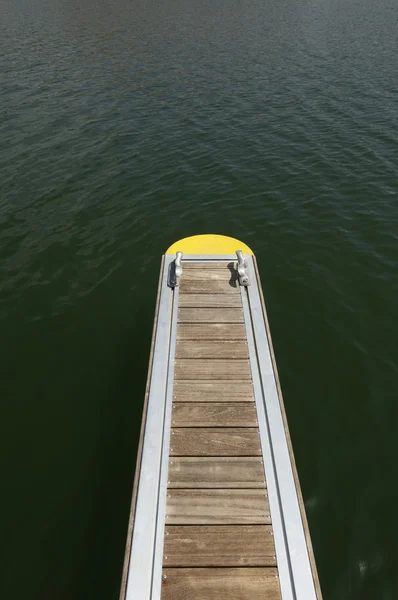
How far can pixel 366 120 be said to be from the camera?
2139cm

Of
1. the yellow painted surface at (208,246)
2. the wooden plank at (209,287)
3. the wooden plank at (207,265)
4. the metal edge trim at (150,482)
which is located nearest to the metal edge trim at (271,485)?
the wooden plank at (209,287)

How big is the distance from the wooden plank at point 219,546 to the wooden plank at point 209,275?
6089 mm

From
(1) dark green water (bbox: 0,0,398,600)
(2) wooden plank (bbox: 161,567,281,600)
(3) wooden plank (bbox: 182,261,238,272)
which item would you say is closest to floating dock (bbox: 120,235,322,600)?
(2) wooden plank (bbox: 161,567,281,600)

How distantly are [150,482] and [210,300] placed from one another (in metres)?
4.78

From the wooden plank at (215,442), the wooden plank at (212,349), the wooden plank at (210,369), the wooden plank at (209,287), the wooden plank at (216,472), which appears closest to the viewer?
the wooden plank at (216,472)

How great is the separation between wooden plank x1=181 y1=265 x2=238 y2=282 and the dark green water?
75.7 inches

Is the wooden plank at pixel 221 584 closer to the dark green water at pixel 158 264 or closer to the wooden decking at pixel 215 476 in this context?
the wooden decking at pixel 215 476

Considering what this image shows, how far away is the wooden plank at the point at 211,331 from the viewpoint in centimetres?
873

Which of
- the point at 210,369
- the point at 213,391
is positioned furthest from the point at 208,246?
the point at 213,391

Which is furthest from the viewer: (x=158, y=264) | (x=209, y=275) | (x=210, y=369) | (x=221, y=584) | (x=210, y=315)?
(x=158, y=264)

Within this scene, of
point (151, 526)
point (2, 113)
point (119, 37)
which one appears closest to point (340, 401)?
point (151, 526)

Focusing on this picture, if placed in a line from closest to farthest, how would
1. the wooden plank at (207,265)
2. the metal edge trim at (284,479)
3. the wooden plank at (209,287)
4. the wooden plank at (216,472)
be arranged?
the metal edge trim at (284,479)
the wooden plank at (216,472)
the wooden plank at (209,287)
the wooden plank at (207,265)

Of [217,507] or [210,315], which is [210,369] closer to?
[210,315]

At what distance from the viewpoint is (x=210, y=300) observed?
9.69 meters
